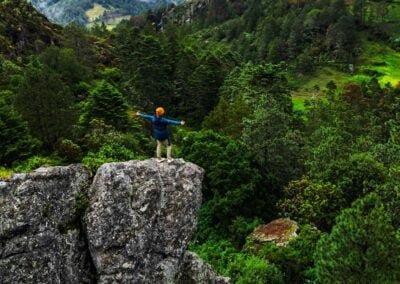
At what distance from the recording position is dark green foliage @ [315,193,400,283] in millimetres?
23359

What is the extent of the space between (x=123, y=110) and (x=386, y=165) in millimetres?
32845

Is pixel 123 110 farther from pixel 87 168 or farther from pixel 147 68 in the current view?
pixel 87 168

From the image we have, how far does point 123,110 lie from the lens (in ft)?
188

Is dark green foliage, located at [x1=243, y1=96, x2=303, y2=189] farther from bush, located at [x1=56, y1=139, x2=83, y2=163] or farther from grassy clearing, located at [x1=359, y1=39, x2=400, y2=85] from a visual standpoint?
grassy clearing, located at [x1=359, y1=39, x2=400, y2=85]

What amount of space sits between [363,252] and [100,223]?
1448 centimetres

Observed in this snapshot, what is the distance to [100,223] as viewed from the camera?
19828 mm

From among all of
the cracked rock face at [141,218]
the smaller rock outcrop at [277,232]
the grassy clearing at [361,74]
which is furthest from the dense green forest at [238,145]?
the grassy clearing at [361,74]

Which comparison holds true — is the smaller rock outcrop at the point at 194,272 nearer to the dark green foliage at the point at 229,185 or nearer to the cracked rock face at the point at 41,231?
the cracked rock face at the point at 41,231

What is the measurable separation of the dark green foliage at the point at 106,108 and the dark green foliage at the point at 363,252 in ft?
123

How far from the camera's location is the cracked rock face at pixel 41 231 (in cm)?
1827

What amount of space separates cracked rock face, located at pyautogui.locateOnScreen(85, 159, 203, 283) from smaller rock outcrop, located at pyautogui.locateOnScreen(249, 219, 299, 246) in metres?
18.1

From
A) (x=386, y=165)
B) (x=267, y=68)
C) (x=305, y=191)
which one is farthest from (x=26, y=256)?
(x=267, y=68)

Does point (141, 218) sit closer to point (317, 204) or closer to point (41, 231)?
point (41, 231)

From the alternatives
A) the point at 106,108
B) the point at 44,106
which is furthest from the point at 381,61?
the point at 44,106
